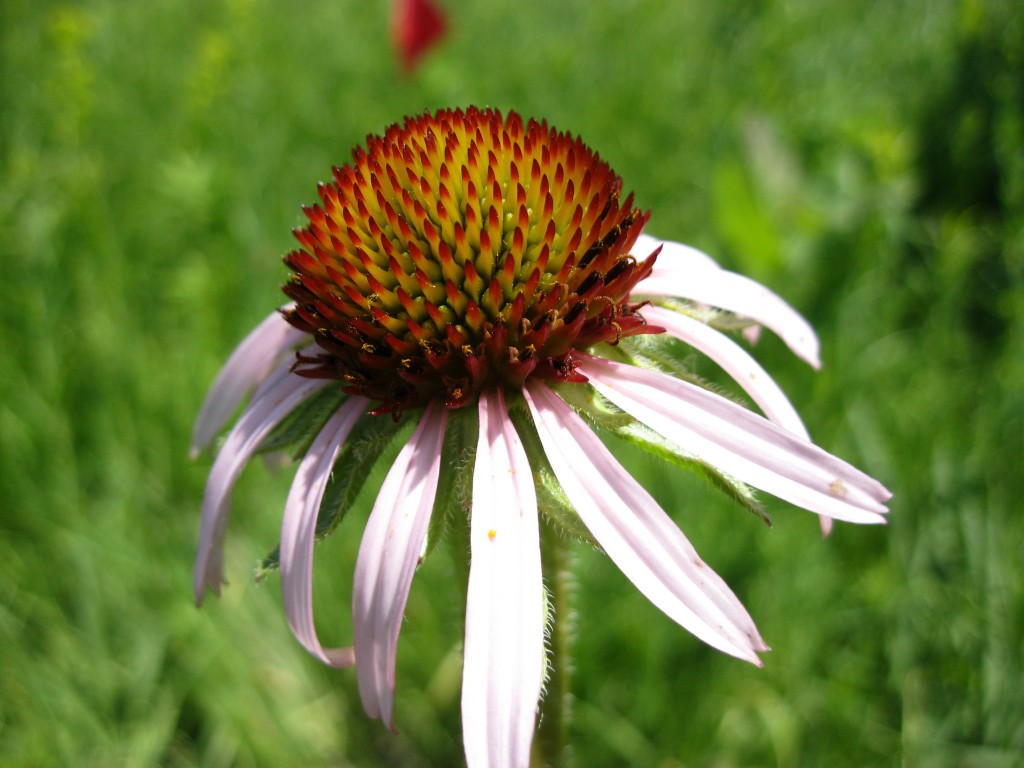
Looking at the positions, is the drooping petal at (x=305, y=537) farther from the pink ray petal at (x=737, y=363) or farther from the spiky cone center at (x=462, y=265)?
the pink ray petal at (x=737, y=363)

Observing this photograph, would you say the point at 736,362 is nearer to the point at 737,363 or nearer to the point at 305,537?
the point at 737,363

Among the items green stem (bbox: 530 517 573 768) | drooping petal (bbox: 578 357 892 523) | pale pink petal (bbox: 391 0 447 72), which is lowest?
green stem (bbox: 530 517 573 768)

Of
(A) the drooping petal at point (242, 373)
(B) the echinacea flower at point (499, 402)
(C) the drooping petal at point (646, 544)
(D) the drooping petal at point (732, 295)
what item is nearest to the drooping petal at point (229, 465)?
(B) the echinacea flower at point (499, 402)

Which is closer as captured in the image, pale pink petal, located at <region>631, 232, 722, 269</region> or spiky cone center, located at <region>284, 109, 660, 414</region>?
spiky cone center, located at <region>284, 109, 660, 414</region>

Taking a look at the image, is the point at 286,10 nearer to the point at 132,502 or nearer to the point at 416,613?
the point at 132,502

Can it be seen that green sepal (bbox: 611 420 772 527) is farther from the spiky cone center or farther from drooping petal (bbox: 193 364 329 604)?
drooping petal (bbox: 193 364 329 604)

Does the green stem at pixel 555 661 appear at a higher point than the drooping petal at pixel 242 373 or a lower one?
lower

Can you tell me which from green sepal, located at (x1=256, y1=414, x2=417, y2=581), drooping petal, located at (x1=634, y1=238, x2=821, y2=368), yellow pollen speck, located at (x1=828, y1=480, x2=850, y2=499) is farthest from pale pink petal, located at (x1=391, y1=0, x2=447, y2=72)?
yellow pollen speck, located at (x1=828, y1=480, x2=850, y2=499)
